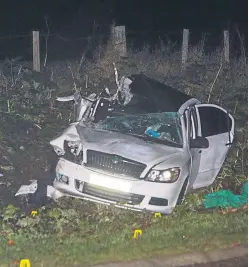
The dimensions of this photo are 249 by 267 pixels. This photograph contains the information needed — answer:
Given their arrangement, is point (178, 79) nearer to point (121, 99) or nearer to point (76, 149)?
point (121, 99)

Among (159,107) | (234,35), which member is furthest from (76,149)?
(234,35)

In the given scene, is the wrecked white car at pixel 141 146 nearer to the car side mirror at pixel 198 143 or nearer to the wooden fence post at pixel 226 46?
the car side mirror at pixel 198 143

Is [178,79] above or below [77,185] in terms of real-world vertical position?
above

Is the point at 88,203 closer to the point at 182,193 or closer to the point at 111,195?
the point at 111,195

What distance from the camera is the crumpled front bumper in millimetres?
8367

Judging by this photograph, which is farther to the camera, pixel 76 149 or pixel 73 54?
→ pixel 73 54

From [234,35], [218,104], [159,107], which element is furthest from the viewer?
[234,35]

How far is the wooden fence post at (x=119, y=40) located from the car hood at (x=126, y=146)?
8.77 ft

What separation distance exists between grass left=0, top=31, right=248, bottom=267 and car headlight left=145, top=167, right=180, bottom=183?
40 cm

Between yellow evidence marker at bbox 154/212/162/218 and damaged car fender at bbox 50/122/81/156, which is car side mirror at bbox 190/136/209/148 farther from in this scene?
damaged car fender at bbox 50/122/81/156

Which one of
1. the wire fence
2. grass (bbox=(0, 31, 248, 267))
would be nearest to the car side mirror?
grass (bbox=(0, 31, 248, 267))

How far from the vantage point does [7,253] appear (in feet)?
23.8

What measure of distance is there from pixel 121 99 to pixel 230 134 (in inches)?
55.6

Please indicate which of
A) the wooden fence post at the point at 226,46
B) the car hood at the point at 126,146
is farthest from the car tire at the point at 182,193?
the wooden fence post at the point at 226,46
